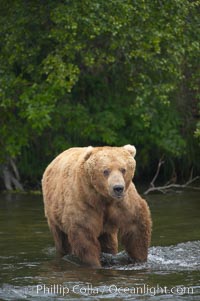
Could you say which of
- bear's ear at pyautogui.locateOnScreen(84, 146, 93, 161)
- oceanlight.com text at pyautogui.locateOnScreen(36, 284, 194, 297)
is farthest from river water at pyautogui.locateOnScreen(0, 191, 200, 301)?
bear's ear at pyautogui.locateOnScreen(84, 146, 93, 161)

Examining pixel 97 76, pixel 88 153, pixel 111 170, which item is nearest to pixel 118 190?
pixel 111 170

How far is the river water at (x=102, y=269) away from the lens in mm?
8156

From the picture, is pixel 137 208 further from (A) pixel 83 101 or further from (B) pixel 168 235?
(A) pixel 83 101

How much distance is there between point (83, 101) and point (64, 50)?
2.37m

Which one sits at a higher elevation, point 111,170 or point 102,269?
point 111,170

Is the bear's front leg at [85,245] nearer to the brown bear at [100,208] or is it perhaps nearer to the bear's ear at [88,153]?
the brown bear at [100,208]

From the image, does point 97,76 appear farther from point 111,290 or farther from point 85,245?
point 111,290

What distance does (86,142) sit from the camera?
1702 centimetres

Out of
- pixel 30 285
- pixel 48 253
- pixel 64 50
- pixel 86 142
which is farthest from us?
pixel 86 142

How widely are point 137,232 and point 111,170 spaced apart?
84 centimetres

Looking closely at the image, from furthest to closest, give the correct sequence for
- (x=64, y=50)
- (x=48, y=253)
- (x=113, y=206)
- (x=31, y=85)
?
(x=31, y=85) < (x=64, y=50) < (x=48, y=253) < (x=113, y=206)

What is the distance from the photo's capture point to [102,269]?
9258 mm

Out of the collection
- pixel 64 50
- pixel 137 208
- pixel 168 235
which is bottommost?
pixel 168 235

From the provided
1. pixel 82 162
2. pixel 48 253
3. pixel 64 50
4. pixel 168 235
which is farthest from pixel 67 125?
pixel 82 162
